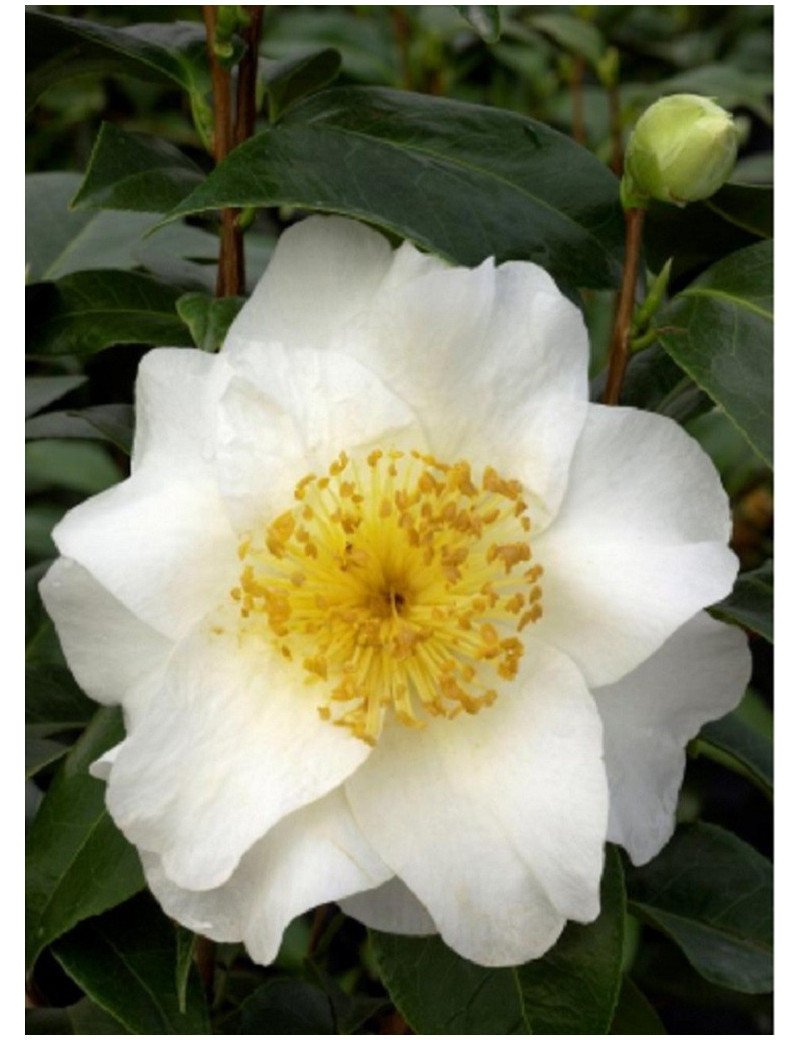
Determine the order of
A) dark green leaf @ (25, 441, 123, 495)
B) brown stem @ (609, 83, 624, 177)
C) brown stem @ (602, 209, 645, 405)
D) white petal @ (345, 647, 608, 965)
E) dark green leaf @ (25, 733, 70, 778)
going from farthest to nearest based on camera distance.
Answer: brown stem @ (609, 83, 624, 177), dark green leaf @ (25, 441, 123, 495), dark green leaf @ (25, 733, 70, 778), brown stem @ (602, 209, 645, 405), white petal @ (345, 647, 608, 965)

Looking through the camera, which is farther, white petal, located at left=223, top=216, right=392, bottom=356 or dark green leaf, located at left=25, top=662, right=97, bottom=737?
dark green leaf, located at left=25, top=662, right=97, bottom=737

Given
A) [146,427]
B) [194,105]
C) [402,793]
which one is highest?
[194,105]

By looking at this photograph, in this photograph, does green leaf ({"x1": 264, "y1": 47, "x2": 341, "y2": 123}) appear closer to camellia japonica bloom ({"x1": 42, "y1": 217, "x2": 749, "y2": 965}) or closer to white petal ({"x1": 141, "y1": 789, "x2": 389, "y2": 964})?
camellia japonica bloom ({"x1": 42, "y1": 217, "x2": 749, "y2": 965})

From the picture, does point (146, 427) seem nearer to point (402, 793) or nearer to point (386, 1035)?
point (402, 793)

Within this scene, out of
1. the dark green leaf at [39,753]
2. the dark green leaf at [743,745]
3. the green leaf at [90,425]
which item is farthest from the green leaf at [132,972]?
the dark green leaf at [743,745]

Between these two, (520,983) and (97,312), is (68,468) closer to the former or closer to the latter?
(97,312)

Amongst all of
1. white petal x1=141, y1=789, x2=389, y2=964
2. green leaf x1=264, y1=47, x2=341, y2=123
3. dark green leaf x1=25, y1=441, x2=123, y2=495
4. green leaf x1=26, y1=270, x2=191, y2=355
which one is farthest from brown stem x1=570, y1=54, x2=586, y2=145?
white petal x1=141, y1=789, x2=389, y2=964

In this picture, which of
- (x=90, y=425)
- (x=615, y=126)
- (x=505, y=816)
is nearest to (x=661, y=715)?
(x=505, y=816)

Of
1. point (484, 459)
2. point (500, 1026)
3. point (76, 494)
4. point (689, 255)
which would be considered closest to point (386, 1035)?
point (500, 1026)
